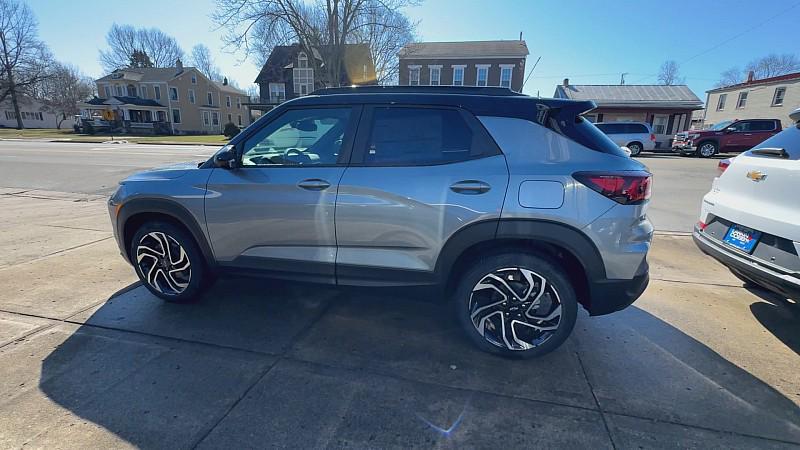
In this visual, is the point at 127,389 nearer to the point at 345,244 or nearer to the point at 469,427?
the point at 345,244

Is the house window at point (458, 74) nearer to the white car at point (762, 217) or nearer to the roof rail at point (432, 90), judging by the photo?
the white car at point (762, 217)

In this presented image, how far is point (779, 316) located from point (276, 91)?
1923 inches

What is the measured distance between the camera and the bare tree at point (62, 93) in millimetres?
61719

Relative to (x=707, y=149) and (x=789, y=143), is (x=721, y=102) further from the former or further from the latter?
(x=789, y=143)

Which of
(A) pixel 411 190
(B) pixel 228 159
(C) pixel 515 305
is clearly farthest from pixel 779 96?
(B) pixel 228 159

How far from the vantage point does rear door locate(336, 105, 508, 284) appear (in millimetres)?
2551

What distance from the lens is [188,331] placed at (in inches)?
121

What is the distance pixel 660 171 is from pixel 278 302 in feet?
49.0

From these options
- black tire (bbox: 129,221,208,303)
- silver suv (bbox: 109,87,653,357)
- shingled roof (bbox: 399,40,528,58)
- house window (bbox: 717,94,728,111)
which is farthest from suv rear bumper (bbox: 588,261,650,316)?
house window (bbox: 717,94,728,111)

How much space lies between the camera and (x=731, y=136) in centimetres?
1989

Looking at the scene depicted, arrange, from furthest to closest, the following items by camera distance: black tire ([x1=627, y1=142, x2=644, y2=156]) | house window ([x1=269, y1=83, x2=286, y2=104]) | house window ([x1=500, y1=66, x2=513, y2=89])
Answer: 1. house window ([x1=269, y1=83, x2=286, y2=104])
2. house window ([x1=500, y1=66, x2=513, y2=89])
3. black tire ([x1=627, y1=142, x2=644, y2=156])

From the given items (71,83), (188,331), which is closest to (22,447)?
(188,331)

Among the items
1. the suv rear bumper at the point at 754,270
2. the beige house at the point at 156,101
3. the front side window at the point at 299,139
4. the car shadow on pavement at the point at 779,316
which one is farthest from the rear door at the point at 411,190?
the beige house at the point at 156,101

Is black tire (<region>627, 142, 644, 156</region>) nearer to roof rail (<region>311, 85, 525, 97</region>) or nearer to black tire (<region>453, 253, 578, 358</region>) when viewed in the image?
roof rail (<region>311, 85, 525, 97</region>)
